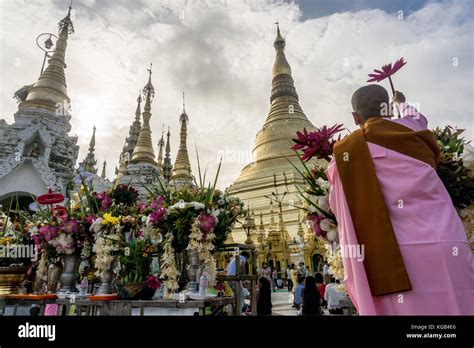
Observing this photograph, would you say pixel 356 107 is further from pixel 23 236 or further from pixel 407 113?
pixel 23 236

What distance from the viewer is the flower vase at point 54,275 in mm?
3801

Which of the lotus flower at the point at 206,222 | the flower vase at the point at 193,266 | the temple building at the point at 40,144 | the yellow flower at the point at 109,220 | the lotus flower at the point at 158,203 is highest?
the temple building at the point at 40,144

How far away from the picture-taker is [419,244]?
1.70 m

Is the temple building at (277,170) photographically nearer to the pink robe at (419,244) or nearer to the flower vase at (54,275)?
the flower vase at (54,275)

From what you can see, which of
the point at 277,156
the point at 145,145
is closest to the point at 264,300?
the point at 145,145

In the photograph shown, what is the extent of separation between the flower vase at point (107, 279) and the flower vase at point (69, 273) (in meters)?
0.50

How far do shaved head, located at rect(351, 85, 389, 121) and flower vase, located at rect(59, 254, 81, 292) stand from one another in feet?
11.7

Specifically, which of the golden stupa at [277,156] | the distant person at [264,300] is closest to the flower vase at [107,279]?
the distant person at [264,300]

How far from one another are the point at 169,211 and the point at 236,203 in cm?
99

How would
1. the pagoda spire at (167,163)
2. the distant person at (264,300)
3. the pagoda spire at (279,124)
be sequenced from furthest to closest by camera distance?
the pagoda spire at (167,163) < the pagoda spire at (279,124) < the distant person at (264,300)

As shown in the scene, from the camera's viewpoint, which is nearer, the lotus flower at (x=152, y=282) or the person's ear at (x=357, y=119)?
the person's ear at (x=357, y=119)

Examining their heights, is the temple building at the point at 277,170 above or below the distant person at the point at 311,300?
above
